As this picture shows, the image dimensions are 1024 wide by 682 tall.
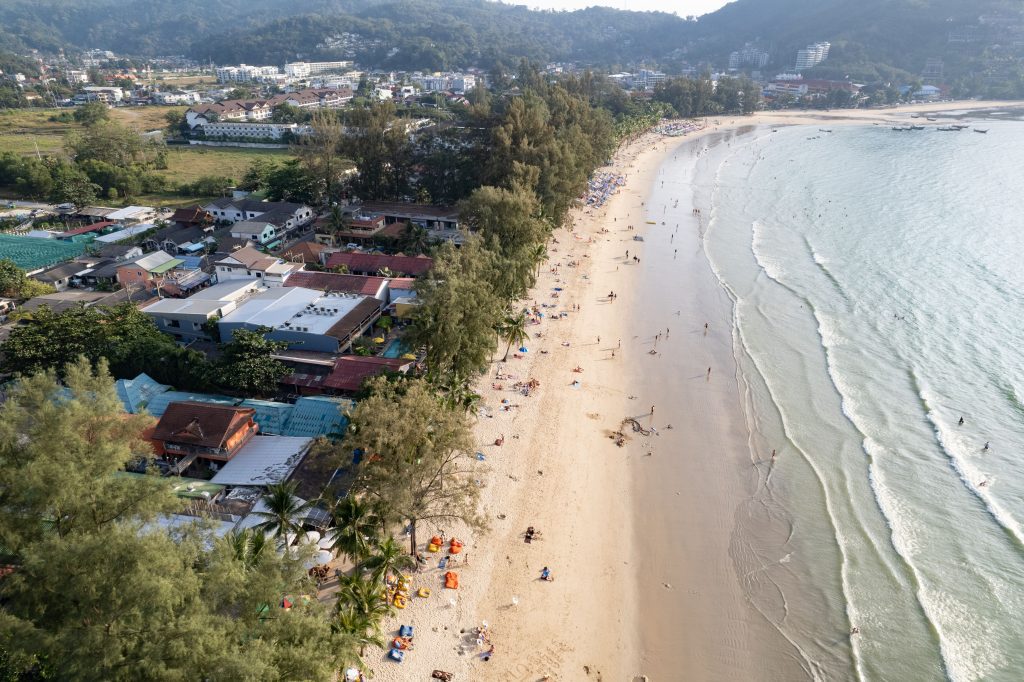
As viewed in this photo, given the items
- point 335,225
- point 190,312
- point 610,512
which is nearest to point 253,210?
point 335,225

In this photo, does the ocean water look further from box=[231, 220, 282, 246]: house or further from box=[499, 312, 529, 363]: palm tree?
box=[231, 220, 282, 246]: house

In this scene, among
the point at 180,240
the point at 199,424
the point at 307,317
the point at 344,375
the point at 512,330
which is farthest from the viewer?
the point at 180,240

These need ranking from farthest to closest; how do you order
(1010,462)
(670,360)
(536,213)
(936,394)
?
(536,213) < (670,360) < (936,394) < (1010,462)

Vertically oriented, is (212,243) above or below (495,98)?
below

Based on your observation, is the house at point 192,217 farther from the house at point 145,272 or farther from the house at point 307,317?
the house at point 307,317

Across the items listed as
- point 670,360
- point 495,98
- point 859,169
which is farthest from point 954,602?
point 495,98

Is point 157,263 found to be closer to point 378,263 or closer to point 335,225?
point 335,225

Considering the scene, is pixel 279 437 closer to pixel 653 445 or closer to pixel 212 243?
pixel 653 445
